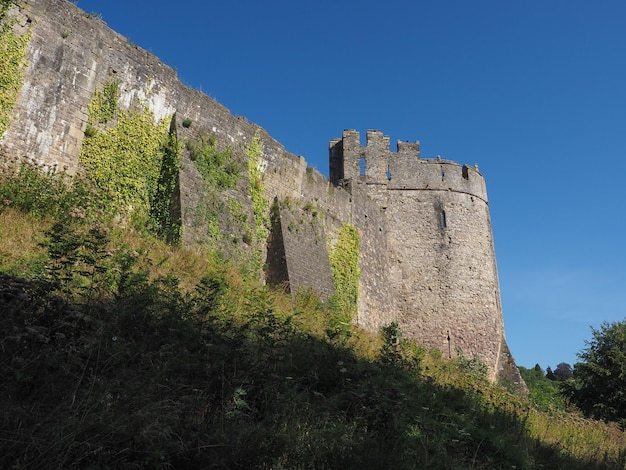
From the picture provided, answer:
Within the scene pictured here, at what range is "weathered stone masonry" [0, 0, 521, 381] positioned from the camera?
10.1 meters

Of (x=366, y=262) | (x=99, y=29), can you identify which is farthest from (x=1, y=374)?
(x=366, y=262)

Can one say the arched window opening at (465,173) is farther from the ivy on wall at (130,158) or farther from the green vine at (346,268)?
the ivy on wall at (130,158)

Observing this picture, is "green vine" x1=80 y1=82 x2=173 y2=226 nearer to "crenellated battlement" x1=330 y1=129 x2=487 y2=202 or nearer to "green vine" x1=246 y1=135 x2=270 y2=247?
"green vine" x1=246 y1=135 x2=270 y2=247

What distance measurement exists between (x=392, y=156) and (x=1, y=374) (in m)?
20.2

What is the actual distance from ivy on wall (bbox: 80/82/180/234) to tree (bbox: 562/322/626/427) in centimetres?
1435

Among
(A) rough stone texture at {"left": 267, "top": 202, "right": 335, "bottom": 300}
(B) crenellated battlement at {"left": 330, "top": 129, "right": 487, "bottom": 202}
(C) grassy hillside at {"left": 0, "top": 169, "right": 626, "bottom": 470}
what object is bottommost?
(C) grassy hillside at {"left": 0, "top": 169, "right": 626, "bottom": 470}

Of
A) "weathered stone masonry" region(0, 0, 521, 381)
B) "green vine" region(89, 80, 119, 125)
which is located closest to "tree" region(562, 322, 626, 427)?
"weathered stone masonry" region(0, 0, 521, 381)

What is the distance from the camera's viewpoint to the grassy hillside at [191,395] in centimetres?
358

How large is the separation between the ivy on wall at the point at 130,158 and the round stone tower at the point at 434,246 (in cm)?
980

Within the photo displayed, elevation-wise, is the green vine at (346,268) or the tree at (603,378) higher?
the green vine at (346,268)

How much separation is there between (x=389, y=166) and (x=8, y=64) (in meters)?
15.9

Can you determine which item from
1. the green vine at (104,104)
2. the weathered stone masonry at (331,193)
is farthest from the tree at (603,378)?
the green vine at (104,104)

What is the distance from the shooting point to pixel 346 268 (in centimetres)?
1744

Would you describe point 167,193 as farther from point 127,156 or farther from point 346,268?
point 346,268
